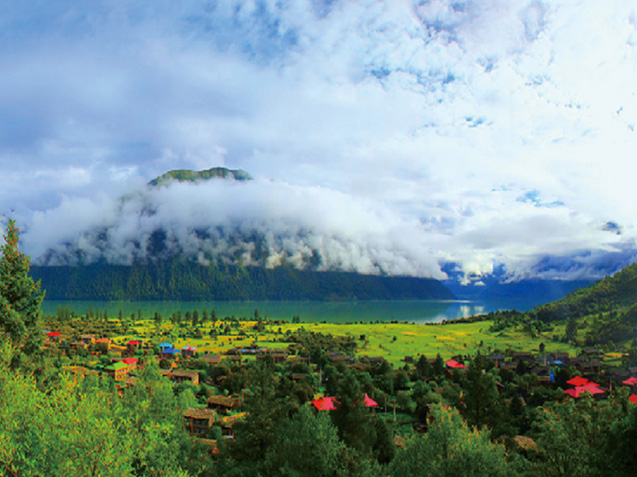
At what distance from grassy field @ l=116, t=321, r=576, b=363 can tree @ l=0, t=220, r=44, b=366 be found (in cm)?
5971

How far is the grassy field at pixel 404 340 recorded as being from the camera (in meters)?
80.2

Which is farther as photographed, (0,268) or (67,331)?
(67,331)

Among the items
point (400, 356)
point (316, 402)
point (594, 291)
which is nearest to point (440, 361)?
point (400, 356)

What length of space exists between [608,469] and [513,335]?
326 feet

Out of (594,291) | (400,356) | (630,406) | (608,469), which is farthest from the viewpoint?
(594,291)

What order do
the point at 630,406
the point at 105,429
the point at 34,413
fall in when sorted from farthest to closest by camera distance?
the point at 630,406 < the point at 34,413 < the point at 105,429

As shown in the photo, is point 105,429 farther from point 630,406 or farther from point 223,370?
point 223,370

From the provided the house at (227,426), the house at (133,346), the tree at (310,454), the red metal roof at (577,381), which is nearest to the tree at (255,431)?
the tree at (310,454)

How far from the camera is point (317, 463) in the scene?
51.8ft

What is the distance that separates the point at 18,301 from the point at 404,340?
8701cm

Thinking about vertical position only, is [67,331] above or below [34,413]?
below

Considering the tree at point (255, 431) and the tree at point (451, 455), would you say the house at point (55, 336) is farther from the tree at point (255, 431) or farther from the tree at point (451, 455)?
the tree at point (451, 455)

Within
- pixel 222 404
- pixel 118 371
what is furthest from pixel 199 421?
pixel 118 371

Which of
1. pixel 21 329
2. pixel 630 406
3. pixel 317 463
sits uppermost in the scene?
pixel 21 329
